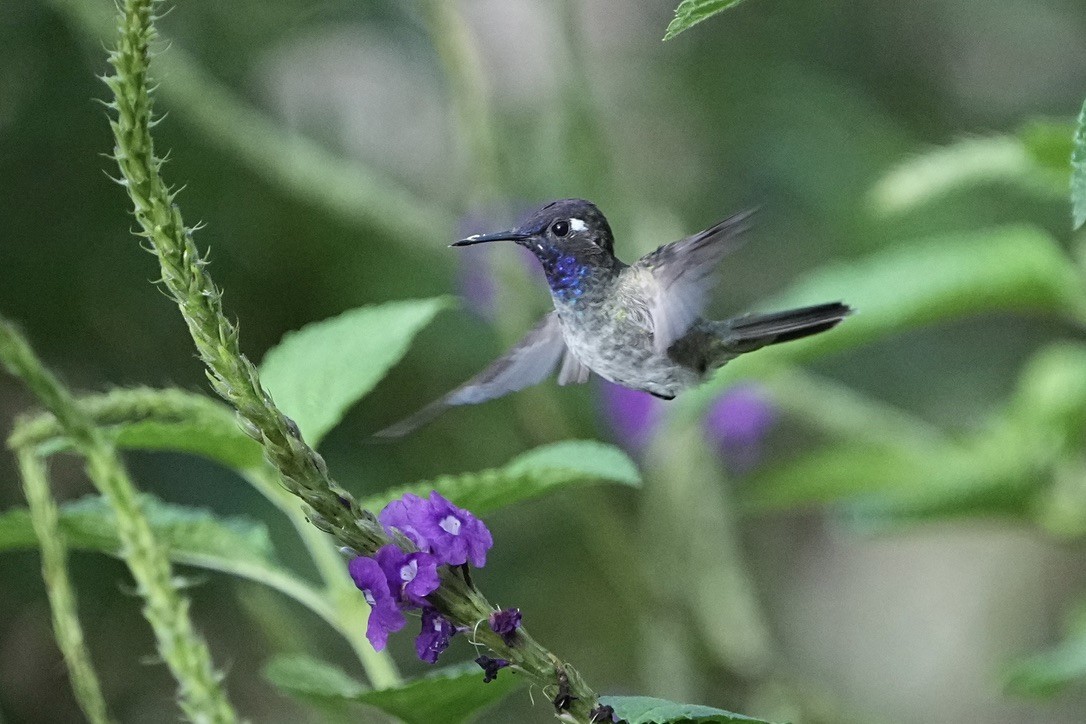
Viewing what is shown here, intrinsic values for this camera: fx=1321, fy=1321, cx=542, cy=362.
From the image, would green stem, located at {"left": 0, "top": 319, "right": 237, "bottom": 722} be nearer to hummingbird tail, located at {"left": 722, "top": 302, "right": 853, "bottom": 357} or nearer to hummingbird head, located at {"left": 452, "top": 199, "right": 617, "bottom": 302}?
hummingbird head, located at {"left": 452, "top": 199, "right": 617, "bottom": 302}

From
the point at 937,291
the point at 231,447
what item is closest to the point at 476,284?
the point at 937,291

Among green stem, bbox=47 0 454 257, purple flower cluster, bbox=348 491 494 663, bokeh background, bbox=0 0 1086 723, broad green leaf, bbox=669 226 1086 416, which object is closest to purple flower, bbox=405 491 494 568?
purple flower cluster, bbox=348 491 494 663

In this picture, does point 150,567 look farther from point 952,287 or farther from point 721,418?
point 721,418

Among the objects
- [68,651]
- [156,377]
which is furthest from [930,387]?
[68,651]

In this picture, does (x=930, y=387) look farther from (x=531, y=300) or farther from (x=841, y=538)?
(x=531, y=300)

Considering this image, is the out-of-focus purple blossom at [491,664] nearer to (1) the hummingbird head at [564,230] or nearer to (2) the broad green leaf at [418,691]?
(2) the broad green leaf at [418,691]

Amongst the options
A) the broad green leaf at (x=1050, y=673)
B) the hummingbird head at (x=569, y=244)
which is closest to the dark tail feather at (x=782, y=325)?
the hummingbird head at (x=569, y=244)
